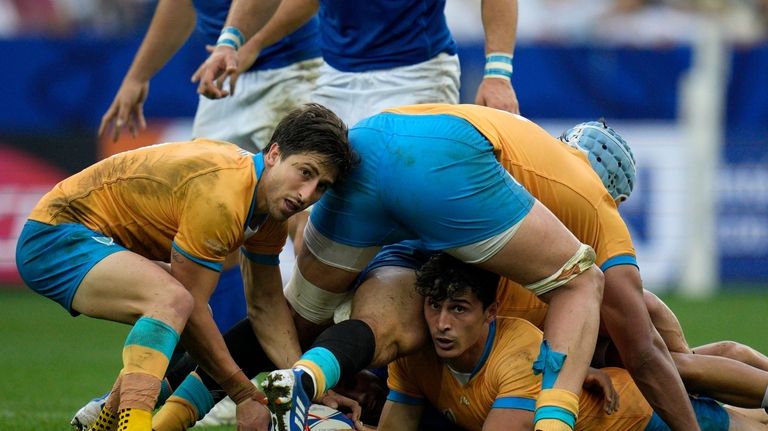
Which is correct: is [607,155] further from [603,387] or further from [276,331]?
[276,331]

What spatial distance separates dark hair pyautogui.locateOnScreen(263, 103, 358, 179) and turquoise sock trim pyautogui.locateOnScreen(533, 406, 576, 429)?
1077 mm

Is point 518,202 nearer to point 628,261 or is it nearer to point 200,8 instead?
point 628,261

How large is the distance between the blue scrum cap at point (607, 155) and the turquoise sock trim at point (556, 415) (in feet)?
4.11

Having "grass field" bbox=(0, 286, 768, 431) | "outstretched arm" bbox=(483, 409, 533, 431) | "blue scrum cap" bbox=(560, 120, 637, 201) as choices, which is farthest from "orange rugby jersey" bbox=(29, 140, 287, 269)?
"blue scrum cap" bbox=(560, 120, 637, 201)

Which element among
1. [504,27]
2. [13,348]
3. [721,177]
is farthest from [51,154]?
[504,27]

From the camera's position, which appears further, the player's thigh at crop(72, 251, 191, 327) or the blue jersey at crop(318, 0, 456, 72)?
the blue jersey at crop(318, 0, 456, 72)

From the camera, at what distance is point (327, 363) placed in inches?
171

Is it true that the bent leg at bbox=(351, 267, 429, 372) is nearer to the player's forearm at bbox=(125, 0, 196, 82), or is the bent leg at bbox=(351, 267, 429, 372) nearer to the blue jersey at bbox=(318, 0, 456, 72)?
the blue jersey at bbox=(318, 0, 456, 72)

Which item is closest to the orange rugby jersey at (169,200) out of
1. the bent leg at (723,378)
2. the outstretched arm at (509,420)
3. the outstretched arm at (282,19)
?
the outstretched arm at (509,420)

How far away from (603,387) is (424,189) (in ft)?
3.34

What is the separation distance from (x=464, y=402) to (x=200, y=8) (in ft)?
10.0

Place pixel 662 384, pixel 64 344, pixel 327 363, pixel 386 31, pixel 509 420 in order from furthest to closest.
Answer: pixel 64 344 < pixel 386 31 < pixel 662 384 < pixel 509 420 < pixel 327 363

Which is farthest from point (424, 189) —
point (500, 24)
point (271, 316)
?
point (500, 24)

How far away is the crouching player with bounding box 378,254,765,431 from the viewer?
4.55 meters
